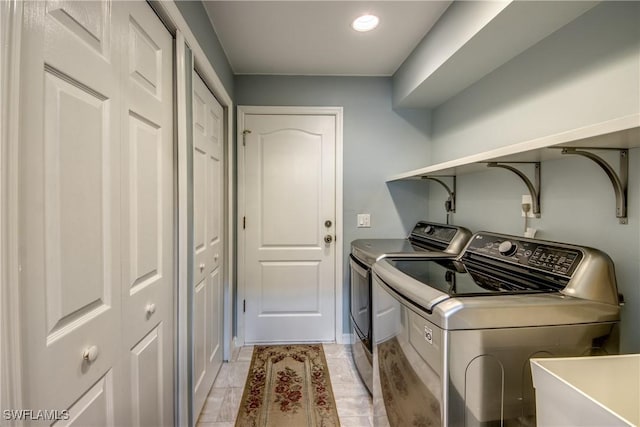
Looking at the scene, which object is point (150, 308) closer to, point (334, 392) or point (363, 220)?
point (334, 392)

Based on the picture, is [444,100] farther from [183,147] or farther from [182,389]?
[182,389]

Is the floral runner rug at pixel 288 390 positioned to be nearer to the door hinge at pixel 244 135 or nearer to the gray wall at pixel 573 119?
the gray wall at pixel 573 119

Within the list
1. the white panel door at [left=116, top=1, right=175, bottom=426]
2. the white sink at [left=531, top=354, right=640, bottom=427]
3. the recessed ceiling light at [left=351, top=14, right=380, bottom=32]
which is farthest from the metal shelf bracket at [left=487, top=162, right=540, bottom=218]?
the white panel door at [left=116, top=1, right=175, bottom=426]

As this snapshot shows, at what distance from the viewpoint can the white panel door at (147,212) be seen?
3.13ft

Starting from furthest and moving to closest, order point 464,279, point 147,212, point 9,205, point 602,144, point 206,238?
1. point 206,238
2. point 464,279
3. point 147,212
4. point 602,144
5. point 9,205

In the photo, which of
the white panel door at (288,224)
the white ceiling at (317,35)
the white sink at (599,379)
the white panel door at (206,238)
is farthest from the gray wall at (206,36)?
the white sink at (599,379)

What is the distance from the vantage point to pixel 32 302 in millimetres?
599

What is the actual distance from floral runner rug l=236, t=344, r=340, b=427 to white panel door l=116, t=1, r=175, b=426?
1.98 feet

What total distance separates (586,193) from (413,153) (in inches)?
57.8

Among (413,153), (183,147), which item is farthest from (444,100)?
(183,147)

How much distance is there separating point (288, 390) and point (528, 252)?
1621 mm

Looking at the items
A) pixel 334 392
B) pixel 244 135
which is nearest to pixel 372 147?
pixel 244 135

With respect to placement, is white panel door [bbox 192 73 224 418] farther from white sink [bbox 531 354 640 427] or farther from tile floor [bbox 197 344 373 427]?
white sink [bbox 531 354 640 427]

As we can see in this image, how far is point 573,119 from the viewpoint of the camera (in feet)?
4.13
